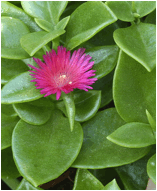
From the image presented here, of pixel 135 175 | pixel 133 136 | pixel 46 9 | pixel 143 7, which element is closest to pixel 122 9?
pixel 143 7

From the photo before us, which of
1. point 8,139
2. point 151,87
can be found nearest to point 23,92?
point 8,139

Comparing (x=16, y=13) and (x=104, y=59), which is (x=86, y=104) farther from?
(x=16, y=13)

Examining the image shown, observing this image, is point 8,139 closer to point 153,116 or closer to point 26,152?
point 26,152

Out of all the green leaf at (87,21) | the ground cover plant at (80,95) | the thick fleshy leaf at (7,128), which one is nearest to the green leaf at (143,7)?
the ground cover plant at (80,95)

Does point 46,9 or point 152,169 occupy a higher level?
point 46,9

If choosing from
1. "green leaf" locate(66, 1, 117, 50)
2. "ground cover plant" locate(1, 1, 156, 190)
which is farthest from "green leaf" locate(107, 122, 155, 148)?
"green leaf" locate(66, 1, 117, 50)
